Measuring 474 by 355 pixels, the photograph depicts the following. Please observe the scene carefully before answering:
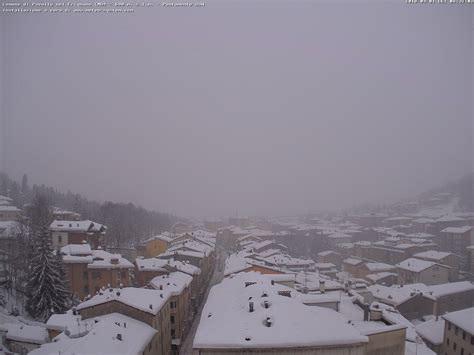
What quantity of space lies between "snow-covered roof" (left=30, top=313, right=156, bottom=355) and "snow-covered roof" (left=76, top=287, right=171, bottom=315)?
56 cm

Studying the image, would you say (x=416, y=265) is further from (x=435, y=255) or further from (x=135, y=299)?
(x=135, y=299)

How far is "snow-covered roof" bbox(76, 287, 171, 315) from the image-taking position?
1137 centimetres

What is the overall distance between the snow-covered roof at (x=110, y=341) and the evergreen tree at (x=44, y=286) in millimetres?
5818

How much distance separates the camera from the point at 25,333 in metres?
12.1

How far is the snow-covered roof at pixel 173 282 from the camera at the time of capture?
14991 millimetres

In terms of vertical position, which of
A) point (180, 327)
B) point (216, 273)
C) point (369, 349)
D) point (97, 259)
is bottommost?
point (216, 273)

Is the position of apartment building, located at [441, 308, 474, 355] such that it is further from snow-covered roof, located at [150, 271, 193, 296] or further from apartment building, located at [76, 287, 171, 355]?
snow-covered roof, located at [150, 271, 193, 296]

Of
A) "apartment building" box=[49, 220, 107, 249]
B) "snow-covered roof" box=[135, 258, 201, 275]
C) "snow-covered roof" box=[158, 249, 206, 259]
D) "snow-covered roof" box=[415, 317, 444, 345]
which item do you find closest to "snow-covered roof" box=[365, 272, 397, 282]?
"snow-covered roof" box=[415, 317, 444, 345]

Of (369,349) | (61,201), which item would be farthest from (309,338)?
(61,201)

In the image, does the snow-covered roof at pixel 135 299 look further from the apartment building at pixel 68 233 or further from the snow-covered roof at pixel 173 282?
the apartment building at pixel 68 233

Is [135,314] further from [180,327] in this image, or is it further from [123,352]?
[180,327]

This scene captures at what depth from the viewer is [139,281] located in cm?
1919

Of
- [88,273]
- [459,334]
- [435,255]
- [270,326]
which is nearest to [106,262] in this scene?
[88,273]

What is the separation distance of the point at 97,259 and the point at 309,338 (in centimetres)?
1624
